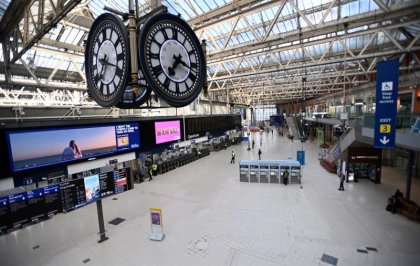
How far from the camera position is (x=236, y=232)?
7.54 meters

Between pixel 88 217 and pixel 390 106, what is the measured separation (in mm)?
12358

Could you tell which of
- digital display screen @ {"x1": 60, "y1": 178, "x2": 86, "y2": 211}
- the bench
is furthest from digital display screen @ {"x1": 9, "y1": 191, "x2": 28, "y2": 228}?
the bench

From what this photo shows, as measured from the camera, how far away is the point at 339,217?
841 centimetres

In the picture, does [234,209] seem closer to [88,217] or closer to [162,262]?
[162,262]

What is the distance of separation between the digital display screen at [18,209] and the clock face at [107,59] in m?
4.93

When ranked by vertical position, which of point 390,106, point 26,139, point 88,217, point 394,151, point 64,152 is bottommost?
point 88,217

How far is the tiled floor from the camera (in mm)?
6312

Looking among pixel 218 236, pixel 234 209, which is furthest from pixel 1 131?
pixel 234 209

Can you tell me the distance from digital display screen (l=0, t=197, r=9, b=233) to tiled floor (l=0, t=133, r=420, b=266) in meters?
2.33

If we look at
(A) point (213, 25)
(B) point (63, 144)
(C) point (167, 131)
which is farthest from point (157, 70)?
(C) point (167, 131)

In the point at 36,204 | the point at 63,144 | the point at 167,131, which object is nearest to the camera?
the point at 36,204

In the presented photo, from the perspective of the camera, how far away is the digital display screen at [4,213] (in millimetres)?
4859

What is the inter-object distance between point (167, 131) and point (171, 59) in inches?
372

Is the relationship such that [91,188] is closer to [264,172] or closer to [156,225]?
[156,225]
